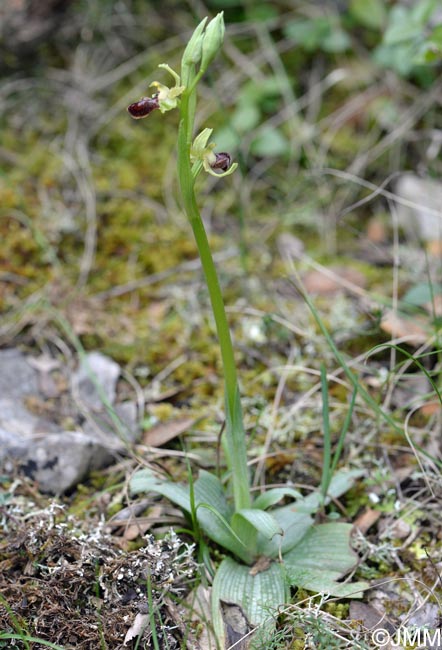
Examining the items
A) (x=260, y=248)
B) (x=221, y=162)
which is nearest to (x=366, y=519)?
(x=221, y=162)

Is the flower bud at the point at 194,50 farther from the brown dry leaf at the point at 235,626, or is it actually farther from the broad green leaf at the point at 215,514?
the brown dry leaf at the point at 235,626

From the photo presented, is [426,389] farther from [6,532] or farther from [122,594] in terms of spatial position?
[6,532]

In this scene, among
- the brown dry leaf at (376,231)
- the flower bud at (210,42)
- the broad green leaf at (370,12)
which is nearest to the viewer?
the flower bud at (210,42)

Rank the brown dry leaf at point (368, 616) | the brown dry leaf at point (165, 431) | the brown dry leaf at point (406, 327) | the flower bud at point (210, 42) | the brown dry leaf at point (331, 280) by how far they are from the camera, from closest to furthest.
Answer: the flower bud at point (210, 42) < the brown dry leaf at point (368, 616) < the brown dry leaf at point (165, 431) < the brown dry leaf at point (406, 327) < the brown dry leaf at point (331, 280)

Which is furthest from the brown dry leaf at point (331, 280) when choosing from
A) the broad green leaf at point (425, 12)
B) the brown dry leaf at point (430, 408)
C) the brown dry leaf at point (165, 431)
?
the broad green leaf at point (425, 12)

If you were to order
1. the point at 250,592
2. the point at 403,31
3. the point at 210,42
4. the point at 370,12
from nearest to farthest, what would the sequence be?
the point at 210,42
the point at 250,592
the point at 403,31
the point at 370,12

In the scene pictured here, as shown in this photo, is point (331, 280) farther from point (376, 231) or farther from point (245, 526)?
point (245, 526)
